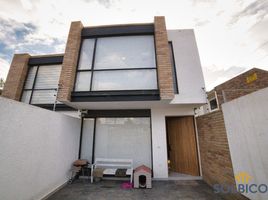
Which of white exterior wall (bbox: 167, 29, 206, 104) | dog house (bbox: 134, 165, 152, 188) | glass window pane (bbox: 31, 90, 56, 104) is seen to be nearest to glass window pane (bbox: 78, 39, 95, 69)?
glass window pane (bbox: 31, 90, 56, 104)

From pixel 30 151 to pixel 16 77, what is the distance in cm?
536

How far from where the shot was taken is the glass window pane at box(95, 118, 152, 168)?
210 inches

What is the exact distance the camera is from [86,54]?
5.00 metres

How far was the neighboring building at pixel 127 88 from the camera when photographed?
441cm

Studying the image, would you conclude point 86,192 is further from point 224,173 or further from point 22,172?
point 224,173

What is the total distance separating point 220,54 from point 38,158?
361 inches

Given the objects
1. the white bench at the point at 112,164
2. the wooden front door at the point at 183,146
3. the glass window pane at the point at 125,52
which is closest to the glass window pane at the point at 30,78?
the glass window pane at the point at 125,52

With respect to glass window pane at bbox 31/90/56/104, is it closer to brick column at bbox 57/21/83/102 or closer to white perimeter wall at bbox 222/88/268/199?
brick column at bbox 57/21/83/102

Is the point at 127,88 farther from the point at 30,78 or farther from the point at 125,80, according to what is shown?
the point at 30,78

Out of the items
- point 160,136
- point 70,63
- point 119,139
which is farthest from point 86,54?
point 160,136

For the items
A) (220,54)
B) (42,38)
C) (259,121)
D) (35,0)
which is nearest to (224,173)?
(259,121)

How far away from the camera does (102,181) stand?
4785 millimetres

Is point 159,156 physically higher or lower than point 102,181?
higher

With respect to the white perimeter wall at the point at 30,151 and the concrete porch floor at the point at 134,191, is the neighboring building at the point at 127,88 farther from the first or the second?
the white perimeter wall at the point at 30,151
